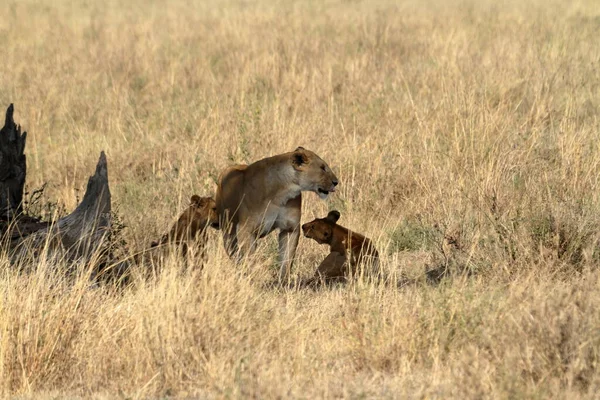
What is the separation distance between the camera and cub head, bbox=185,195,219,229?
29.2ft

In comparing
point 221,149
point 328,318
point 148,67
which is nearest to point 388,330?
point 328,318

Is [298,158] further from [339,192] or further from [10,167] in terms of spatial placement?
[10,167]

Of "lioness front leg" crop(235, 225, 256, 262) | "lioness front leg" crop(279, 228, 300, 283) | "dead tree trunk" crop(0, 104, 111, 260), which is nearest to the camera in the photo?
"dead tree trunk" crop(0, 104, 111, 260)

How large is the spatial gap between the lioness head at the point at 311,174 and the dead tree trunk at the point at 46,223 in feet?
5.41

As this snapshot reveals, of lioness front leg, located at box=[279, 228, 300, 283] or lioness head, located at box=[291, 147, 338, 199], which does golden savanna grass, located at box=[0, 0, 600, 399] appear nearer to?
lioness front leg, located at box=[279, 228, 300, 283]

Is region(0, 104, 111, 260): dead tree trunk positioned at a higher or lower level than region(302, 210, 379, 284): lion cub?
higher

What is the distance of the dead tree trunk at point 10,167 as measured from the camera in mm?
8109

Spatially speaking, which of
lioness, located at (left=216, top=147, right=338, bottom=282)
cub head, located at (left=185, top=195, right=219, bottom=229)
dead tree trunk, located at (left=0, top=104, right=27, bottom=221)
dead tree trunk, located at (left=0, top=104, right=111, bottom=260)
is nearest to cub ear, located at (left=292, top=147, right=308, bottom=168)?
lioness, located at (left=216, top=147, right=338, bottom=282)

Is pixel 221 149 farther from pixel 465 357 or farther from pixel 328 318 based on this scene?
pixel 465 357

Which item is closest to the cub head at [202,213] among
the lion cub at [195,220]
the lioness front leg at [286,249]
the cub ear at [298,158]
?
the lion cub at [195,220]

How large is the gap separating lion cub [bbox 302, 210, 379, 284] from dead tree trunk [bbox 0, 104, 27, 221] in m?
2.33

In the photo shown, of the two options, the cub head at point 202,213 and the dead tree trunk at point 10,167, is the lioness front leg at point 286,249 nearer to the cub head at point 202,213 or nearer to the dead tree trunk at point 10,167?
the cub head at point 202,213

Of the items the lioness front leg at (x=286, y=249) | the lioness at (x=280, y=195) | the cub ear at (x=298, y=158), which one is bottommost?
the lioness front leg at (x=286, y=249)

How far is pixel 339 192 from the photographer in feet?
33.3
